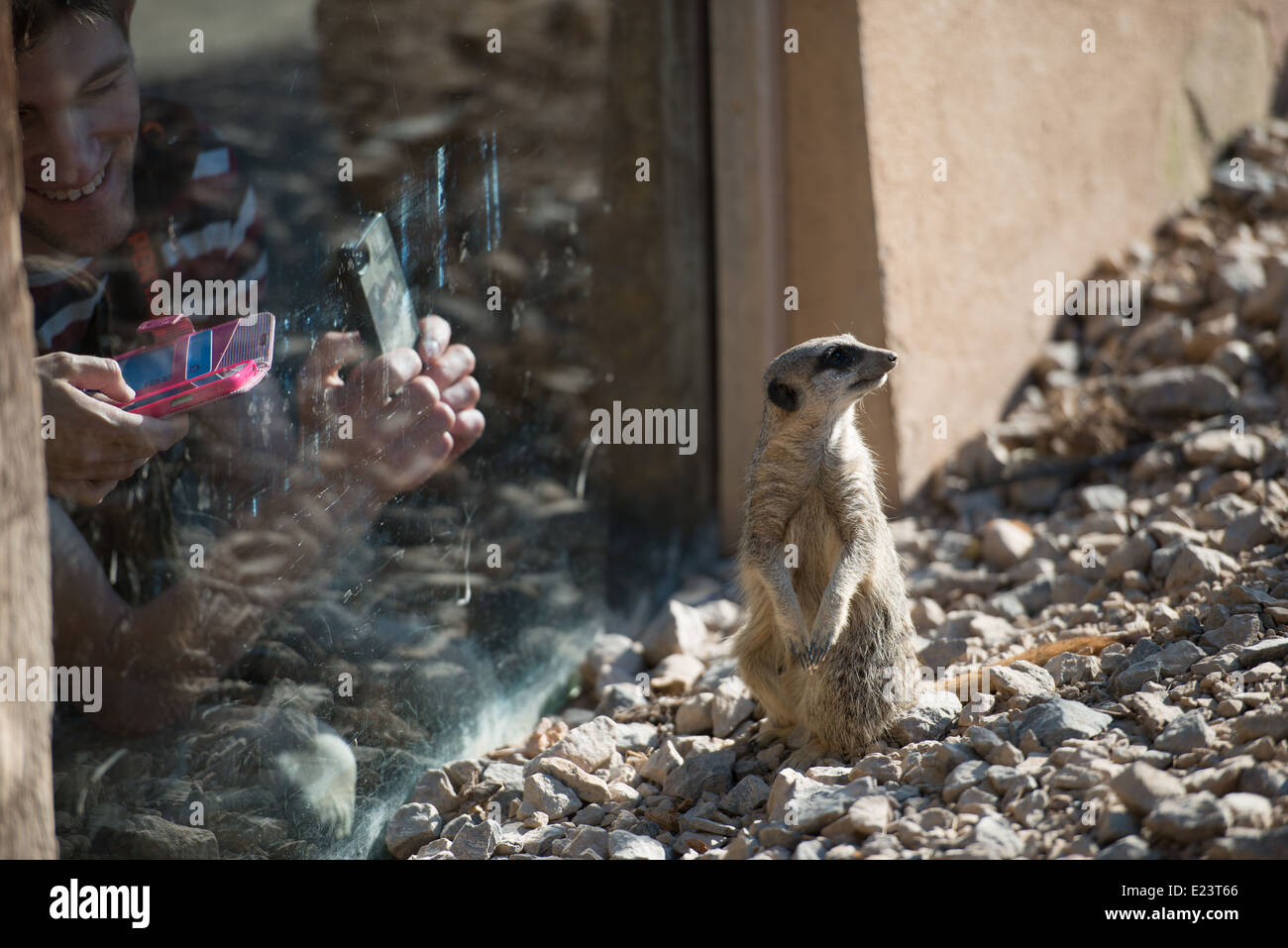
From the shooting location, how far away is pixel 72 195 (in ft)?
9.10

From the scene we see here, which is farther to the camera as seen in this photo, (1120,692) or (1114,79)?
(1114,79)

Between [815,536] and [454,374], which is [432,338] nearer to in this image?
[454,374]

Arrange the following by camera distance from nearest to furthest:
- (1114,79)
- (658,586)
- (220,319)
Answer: (220,319) → (658,586) → (1114,79)

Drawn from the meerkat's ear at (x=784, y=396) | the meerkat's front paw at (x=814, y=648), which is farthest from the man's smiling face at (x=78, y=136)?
the meerkat's front paw at (x=814, y=648)

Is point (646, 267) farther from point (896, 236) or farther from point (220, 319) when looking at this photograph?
point (220, 319)

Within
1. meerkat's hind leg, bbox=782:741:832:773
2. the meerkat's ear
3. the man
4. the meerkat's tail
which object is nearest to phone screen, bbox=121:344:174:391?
the man

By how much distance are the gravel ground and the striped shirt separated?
1.48 metres

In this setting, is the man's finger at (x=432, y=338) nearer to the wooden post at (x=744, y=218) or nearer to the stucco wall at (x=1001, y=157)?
the wooden post at (x=744, y=218)

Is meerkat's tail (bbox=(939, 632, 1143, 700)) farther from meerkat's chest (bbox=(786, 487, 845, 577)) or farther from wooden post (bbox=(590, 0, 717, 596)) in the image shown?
wooden post (bbox=(590, 0, 717, 596))

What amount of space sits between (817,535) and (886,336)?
4.85 feet

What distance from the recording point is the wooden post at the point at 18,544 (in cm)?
170

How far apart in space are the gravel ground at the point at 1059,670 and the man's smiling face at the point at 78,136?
167 cm

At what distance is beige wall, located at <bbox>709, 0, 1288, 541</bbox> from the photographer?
4160mm
